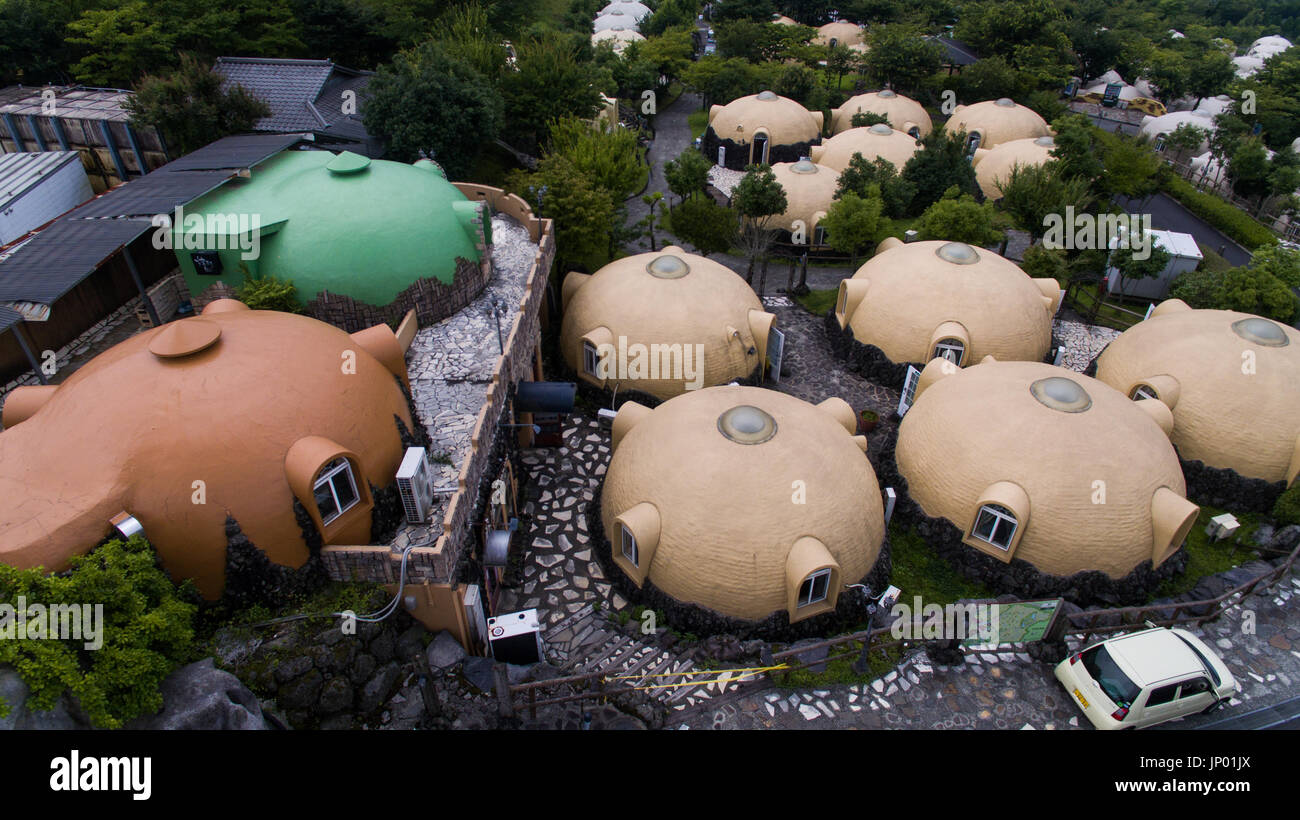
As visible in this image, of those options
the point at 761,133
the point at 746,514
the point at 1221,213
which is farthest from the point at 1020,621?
the point at 1221,213

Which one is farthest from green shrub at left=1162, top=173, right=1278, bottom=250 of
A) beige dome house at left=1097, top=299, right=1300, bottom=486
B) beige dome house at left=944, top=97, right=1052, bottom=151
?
beige dome house at left=1097, top=299, right=1300, bottom=486

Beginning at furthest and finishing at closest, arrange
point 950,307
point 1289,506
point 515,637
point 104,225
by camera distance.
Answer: point 950,307 → point 1289,506 → point 104,225 → point 515,637

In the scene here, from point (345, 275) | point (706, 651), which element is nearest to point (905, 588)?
point (706, 651)

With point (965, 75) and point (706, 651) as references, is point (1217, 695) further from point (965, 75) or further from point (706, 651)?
point (965, 75)

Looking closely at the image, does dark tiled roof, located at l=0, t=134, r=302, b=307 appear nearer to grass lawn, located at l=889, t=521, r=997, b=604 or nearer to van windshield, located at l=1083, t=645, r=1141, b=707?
grass lawn, located at l=889, t=521, r=997, b=604

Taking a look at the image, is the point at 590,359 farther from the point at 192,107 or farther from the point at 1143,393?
the point at 1143,393

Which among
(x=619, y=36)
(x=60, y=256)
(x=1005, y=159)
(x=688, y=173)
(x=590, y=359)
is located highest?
(x=619, y=36)
